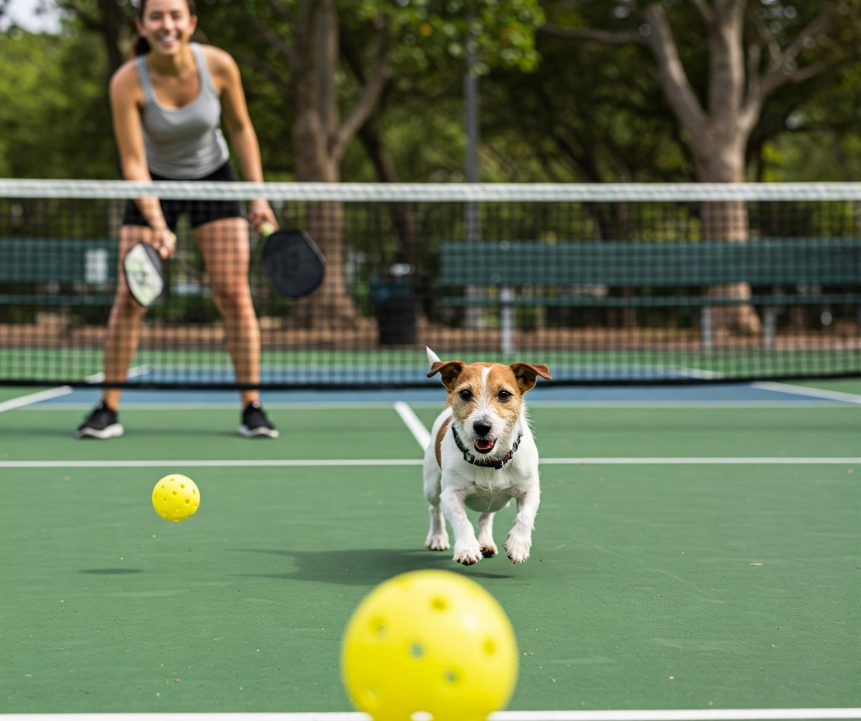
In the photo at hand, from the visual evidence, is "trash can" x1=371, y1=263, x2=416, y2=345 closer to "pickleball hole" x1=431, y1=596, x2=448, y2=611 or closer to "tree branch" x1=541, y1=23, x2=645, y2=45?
"tree branch" x1=541, y1=23, x2=645, y2=45

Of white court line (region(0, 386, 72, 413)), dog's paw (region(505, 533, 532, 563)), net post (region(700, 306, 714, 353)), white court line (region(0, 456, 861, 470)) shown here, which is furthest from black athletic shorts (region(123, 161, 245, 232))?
net post (region(700, 306, 714, 353))

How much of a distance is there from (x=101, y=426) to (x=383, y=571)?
4445 millimetres

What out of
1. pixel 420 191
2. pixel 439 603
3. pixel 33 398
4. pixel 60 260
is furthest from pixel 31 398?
pixel 439 603

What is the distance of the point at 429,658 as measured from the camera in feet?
8.51

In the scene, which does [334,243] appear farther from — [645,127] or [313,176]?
[645,127]

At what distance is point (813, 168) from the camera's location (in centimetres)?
5066

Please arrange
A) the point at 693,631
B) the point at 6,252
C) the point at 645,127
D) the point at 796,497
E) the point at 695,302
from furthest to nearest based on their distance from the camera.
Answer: the point at 645,127
the point at 6,252
the point at 695,302
the point at 796,497
the point at 693,631

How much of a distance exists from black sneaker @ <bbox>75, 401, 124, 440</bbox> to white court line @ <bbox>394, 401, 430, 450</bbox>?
1.85m

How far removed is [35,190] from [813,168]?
44765mm

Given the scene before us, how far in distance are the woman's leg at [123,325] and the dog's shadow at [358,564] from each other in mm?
3681

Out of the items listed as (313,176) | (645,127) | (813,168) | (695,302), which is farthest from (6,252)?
(813,168)

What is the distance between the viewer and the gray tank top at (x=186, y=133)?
8.36 metres

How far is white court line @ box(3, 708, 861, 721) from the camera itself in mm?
3066

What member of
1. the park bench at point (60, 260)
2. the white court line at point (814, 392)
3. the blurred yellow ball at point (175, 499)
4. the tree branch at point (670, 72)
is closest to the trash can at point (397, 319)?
the park bench at point (60, 260)
